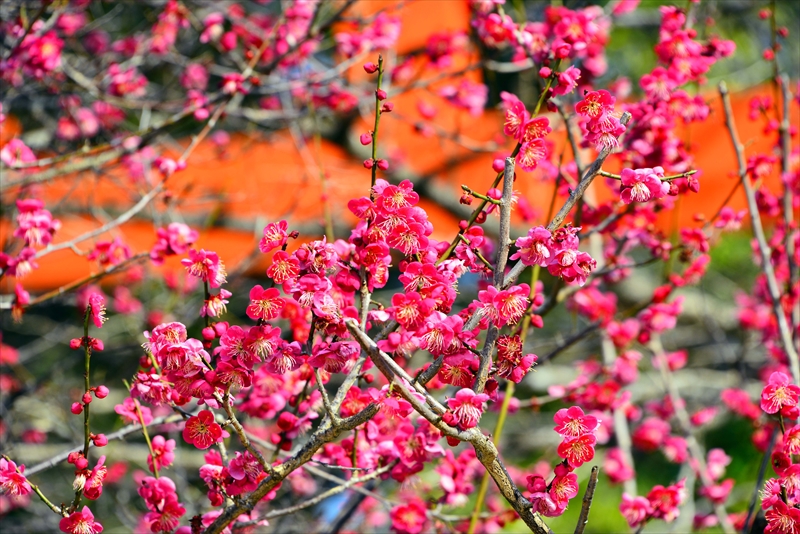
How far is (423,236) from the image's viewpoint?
1.13m

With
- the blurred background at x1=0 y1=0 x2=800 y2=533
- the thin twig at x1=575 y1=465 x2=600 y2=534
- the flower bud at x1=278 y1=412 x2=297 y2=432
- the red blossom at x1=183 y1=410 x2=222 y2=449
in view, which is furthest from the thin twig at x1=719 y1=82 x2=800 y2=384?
the red blossom at x1=183 y1=410 x2=222 y2=449

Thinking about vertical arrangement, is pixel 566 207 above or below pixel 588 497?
above

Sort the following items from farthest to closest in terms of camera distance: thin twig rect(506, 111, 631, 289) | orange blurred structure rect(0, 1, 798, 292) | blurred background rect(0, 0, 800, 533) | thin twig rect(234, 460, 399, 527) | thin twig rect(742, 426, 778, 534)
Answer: orange blurred structure rect(0, 1, 798, 292), blurred background rect(0, 0, 800, 533), thin twig rect(742, 426, 778, 534), thin twig rect(234, 460, 399, 527), thin twig rect(506, 111, 631, 289)

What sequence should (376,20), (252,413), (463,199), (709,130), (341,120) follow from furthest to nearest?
(709,130) → (341,120) → (376,20) → (252,413) → (463,199)

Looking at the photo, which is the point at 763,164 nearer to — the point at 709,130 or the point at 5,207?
the point at 5,207

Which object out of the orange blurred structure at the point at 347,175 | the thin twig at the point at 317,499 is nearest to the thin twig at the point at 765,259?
the thin twig at the point at 317,499

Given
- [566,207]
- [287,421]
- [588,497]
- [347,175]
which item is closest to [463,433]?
[588,497]

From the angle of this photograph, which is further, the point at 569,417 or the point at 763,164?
the point at 763,164

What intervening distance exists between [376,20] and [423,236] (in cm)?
212

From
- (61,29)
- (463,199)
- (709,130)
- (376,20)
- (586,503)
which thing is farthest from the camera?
(709,130)

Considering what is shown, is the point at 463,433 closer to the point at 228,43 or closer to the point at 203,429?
the point at 203,429

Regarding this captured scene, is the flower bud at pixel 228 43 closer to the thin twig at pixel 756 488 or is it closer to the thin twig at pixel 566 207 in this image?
the thin twig at pixel 566 207

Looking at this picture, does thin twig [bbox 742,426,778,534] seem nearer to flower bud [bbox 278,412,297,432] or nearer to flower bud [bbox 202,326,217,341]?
flower bud [bbox 278,412,297,432]

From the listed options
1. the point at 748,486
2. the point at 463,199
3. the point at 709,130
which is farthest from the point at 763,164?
the point at 709,130
